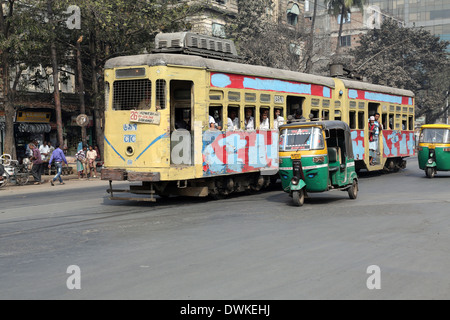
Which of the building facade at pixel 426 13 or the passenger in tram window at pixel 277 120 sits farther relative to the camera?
the building facade at pixel 426 13

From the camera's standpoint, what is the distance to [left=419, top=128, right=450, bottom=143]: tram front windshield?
2188 centimetres

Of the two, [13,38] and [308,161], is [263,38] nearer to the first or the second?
[13,38]

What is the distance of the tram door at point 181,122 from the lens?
14195 millimetres

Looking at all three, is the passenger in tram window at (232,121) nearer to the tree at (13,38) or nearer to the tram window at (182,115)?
the tram window at (182,115)

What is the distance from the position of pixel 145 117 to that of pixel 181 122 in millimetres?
1679

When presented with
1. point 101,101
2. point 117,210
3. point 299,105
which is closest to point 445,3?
point 101,101

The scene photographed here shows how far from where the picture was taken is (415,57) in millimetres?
57938

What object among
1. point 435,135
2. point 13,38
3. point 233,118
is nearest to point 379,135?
point 435,135

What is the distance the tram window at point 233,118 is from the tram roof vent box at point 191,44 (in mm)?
1474

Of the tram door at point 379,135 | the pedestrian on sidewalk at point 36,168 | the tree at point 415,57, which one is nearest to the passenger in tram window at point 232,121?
the tram door at point 379,135

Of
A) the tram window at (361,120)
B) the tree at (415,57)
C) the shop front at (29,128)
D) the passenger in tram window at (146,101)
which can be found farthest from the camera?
the tree at (415,57)
